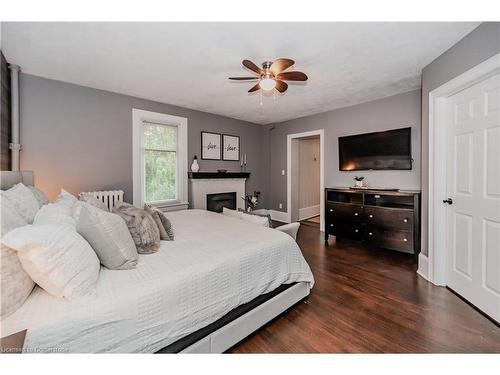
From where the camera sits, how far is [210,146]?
15.3 ft

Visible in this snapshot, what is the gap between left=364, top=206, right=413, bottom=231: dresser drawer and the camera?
9.92 feet

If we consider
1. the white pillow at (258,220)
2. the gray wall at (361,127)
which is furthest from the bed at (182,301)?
the gray wall at (361,127)

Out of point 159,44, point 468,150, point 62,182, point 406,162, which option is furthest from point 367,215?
point 62,182

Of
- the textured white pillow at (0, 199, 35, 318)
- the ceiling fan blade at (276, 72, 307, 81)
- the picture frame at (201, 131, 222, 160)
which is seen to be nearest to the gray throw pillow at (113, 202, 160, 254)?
the textured white pillow at (0, 199, 35, 318)

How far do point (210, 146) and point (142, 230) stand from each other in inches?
127

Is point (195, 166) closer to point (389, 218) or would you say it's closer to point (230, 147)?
point (230, 147)

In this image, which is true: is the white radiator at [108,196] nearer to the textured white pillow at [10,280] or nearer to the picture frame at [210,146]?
the picture frame at [210,146]

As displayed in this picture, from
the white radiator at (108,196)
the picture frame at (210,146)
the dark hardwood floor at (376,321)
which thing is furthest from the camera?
the picture frame at (210,146)

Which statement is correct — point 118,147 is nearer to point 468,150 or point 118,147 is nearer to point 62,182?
point 62,182

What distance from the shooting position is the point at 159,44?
6.89 feet

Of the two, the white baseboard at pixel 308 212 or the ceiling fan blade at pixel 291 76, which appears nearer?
the ceiling fan blade at pixel 291 76

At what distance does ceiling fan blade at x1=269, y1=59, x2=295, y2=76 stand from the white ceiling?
197 millimetres

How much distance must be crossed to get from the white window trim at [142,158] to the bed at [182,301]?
2.05 m

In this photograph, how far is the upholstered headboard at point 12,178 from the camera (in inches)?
64.4
